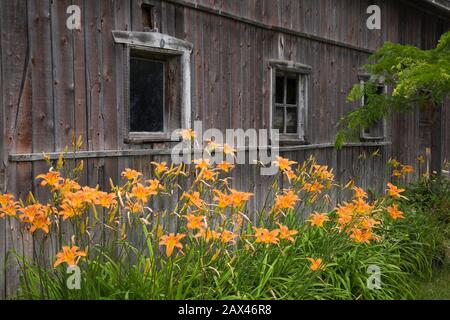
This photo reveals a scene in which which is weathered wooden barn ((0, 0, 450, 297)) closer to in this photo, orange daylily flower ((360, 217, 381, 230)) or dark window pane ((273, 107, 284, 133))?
dark window pane ((273, 107, 284, 133))

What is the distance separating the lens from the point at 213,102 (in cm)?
548

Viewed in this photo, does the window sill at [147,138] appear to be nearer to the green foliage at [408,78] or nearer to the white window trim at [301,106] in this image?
the white window trim at [301,106]

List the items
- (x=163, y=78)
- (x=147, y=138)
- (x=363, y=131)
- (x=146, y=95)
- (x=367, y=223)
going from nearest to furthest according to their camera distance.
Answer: (x=367, y=223) → (x=147, y=138) → (x=146, y=95) → (x=163, y=78) → (x=363, y=131)

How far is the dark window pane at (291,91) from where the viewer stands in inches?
273

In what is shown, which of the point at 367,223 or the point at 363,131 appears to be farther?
the point at 363,131

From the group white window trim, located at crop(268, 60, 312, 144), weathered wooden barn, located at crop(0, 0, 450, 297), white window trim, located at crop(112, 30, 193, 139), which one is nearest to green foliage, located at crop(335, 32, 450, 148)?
white window trim, located at crop(268, 60, 312, 144)

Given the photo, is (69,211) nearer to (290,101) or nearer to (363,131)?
(290,101)

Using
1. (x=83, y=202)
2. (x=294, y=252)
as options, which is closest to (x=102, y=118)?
(x=83, y=202)

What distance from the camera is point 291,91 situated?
6.98 meters

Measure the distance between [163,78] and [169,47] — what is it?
36 centimetres

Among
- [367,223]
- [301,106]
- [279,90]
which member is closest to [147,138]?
[367,223]

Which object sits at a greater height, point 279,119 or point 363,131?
point 279,119
